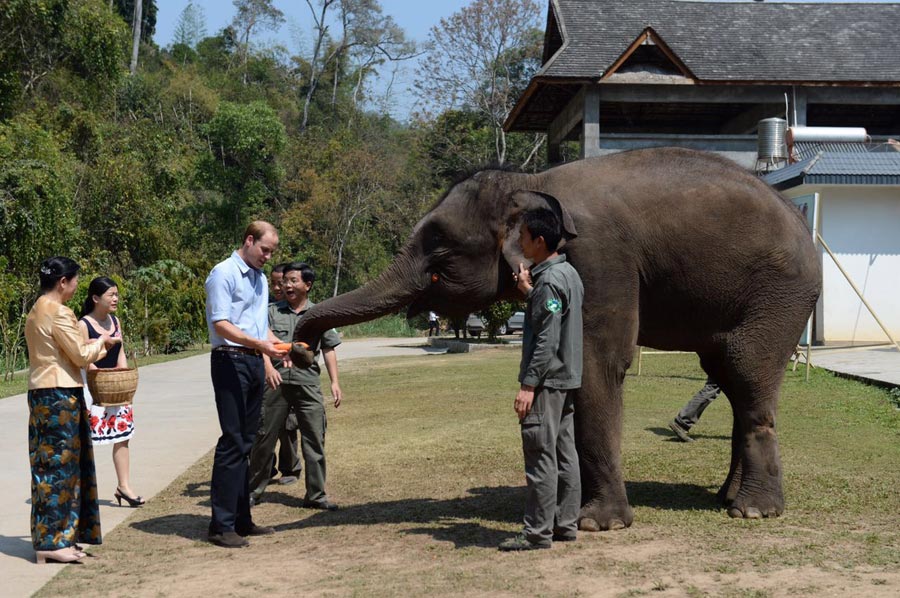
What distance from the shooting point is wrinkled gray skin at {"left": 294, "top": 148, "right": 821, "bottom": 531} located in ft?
22.3

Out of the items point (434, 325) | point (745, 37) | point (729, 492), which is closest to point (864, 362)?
point (729, 492)

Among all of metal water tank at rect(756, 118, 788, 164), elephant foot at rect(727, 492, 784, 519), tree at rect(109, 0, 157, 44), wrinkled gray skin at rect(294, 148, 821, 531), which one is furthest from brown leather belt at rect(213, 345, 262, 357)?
tree at rect(109, 0, 157, 44)

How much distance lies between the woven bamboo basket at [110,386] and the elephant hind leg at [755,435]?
14.9ft

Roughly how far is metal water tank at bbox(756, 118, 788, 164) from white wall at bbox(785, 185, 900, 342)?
3996mm

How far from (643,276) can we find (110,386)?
4.13 metres

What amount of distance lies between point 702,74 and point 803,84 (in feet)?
8.73

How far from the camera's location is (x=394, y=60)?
203 ft

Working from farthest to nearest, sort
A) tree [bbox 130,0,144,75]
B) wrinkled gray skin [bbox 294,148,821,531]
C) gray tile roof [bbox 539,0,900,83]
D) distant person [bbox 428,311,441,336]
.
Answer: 1. tree [bbox 130,0,144,75]
2. distant person [bbox 428,311,441,336]
3. gray tile roof [bbox 539,0,900,83]
4. wrinkled gray skin [bbox 294,148,821,531]

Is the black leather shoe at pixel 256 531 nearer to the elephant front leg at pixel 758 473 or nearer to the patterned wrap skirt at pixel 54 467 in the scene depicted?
the patterned wrap skirt at pixel 54 467

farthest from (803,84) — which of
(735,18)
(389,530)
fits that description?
(389,530)

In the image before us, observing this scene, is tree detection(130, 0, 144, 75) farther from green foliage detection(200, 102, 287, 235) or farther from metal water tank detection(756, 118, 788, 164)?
metal water tank detection(756, 118, 788, 164)

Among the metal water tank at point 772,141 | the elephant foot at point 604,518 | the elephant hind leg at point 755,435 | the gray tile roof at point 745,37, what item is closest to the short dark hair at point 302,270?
the elephant foot at point 604,518

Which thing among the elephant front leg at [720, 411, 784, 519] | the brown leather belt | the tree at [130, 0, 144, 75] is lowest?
the elephant front leg at [720, 411, 784, 519]

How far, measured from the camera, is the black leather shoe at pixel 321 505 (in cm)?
780
